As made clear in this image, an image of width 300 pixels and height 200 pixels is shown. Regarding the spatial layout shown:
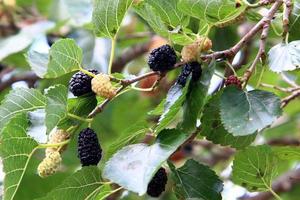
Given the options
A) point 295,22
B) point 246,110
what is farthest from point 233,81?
point 295,22

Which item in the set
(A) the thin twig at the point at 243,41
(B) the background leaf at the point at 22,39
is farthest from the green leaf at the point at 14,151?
(B) the background leaf at the point at 22,39

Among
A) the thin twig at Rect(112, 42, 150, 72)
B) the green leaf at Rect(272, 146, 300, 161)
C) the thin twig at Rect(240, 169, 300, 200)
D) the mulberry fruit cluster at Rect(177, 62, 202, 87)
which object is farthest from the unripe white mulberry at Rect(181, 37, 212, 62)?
the thin twig at Rect(112, 42, 150, 72)

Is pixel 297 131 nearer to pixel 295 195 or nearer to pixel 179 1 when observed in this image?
pixel 295 195

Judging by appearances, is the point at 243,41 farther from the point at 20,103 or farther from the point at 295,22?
the point at 20,103

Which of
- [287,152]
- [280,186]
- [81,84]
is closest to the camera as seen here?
[81,84]

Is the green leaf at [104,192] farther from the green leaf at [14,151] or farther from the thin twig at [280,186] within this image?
the thin twig at [280,186]
